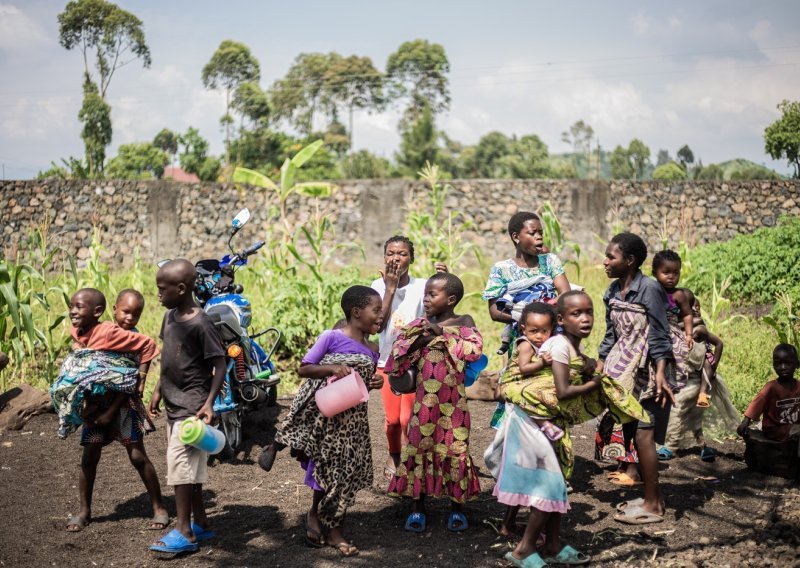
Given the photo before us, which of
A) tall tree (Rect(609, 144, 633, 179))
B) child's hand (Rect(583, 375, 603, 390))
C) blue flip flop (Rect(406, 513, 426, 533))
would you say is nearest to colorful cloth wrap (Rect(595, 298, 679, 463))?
child's hand (Rect(583, 375, 603, 390))

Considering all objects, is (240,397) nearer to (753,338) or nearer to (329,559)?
(329,559)

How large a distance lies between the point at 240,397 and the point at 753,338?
567cm

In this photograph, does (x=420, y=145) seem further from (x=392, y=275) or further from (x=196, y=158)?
(x=392, y=275)

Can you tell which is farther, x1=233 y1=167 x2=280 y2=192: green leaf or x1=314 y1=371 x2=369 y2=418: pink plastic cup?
x1=233 y1=167 x2=280 y2=192: green leaf

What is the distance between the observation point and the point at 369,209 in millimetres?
14312

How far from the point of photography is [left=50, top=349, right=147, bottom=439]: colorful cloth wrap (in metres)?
4.39

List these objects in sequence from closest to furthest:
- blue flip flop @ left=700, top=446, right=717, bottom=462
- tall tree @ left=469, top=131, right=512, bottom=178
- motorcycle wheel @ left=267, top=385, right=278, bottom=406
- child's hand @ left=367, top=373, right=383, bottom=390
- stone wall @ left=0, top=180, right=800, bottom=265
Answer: child's hand @ left=367, top=373, right=383, bottom=390 → blue flip flop @ left=700, top=446, right=717, bottom=462 → motorcycle wheel @ left=267, top=385, right=278, bottom=406 → stone wall @ left=0, top=180, right=800, bottom=265 → tall tree @ left=469, top=131, right=512, bottom=178

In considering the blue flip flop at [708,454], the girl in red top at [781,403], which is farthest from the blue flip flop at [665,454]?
the girl in red top at [781,403]

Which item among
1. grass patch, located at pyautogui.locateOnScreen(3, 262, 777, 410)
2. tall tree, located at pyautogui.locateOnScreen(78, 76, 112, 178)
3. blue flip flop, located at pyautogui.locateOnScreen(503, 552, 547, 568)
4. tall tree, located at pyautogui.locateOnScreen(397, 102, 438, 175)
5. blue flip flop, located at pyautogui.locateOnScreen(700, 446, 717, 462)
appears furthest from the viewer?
tall tree, located at pyautogui.locateOnScreen(397, 102, 438, 175)

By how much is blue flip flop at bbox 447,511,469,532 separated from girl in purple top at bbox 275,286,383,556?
0.55 meters

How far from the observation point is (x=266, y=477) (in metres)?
5.46

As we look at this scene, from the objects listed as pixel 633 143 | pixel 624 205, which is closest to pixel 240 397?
pixel 624 205

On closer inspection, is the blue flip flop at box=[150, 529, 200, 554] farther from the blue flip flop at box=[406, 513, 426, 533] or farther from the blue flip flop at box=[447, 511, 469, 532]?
the blue flip flop at box=[447, 511, 469, 532]

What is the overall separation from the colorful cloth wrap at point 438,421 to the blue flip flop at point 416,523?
125 millimetres
